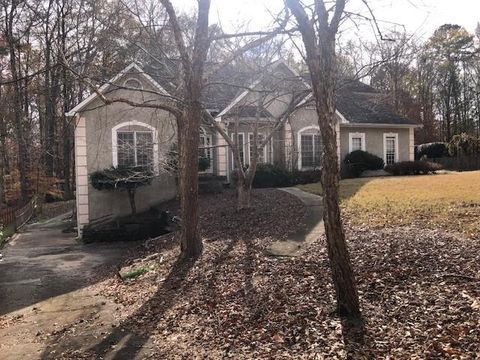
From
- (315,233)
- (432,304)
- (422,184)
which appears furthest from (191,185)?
(422,184)

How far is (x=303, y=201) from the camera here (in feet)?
52.3

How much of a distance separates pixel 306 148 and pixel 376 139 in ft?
14.9

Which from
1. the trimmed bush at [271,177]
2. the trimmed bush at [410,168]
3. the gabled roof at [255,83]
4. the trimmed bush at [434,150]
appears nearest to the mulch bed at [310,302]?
the gabled roof at [255,83]

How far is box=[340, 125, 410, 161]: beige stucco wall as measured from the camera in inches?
1004

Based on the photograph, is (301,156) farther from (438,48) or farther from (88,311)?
(438,48)

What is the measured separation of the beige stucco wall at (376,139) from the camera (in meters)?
25.5

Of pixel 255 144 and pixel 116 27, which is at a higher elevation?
pixel 116 27

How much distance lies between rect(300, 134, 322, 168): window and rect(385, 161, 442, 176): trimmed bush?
3777mm

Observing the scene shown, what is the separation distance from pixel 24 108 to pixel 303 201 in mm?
27091

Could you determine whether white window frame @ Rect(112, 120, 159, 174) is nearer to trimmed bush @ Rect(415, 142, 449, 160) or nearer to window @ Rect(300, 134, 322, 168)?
window @ Rect(300, 134, 322, 168)

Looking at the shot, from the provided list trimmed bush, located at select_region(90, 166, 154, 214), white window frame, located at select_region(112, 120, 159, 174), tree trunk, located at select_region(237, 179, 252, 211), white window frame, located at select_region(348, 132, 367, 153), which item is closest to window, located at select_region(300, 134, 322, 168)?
white window frame, located at select_region(348, 132, 367, 153)

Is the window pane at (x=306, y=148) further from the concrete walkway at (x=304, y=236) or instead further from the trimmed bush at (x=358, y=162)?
the concrete walkway at (x=304, y=236)

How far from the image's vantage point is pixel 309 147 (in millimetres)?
24250

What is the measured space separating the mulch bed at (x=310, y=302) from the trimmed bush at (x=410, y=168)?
14.9 m
